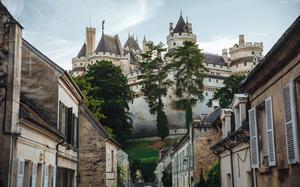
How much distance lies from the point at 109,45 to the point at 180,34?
2070 centimetres

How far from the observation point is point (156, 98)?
269 feet

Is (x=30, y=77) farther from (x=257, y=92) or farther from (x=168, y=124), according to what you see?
(x=168, y=124)

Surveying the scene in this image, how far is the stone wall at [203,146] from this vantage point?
1116 inches

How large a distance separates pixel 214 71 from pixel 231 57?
45.5 feet

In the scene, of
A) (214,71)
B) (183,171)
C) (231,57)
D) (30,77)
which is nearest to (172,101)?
(214,71)

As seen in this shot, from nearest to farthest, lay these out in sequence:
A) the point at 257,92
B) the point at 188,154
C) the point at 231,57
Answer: the point at 257,92 → the point at 188,154 → the point at 231,57

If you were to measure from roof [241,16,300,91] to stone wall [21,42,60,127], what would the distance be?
8282mm

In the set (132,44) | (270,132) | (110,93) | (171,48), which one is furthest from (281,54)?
(132,44)

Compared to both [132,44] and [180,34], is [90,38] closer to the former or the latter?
[132,44]

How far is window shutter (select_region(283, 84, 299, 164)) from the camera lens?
7727mm

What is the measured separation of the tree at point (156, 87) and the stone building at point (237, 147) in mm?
60314

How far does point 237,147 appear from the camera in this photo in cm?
1509

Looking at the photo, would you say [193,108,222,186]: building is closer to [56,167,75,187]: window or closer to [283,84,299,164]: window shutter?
[56,167,75,187]: window

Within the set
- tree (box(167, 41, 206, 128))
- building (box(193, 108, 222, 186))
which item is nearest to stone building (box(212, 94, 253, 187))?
building (box(193, 108, 222, 186))
